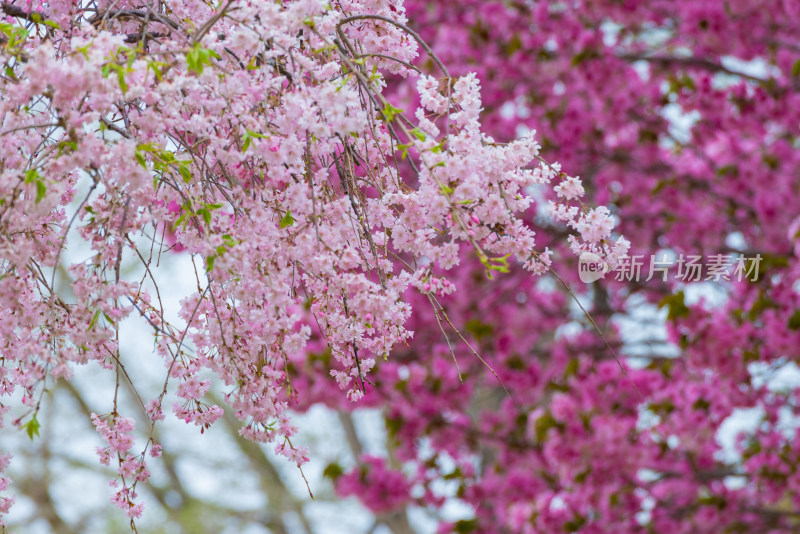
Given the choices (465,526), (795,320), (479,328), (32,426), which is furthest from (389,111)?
(465,526)

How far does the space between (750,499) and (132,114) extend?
14.3ft

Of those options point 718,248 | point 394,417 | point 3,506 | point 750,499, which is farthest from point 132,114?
point 750,499

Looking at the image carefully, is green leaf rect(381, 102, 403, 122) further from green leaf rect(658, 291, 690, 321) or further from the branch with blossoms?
green leaf rect(658, 291, 690, 321)

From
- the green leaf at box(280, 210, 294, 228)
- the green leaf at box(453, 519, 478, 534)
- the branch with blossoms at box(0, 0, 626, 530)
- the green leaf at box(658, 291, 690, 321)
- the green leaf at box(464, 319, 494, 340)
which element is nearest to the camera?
the branch with blossoms at box(0, 0, 626, 530)

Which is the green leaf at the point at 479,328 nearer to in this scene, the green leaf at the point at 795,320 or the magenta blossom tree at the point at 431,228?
the magenta blossom tree at the point at 431,228

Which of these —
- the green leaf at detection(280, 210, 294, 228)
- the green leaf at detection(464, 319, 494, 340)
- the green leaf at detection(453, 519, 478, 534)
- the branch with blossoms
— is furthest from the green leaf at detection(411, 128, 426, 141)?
the green leaf at detection(453, 519, 478, 534)

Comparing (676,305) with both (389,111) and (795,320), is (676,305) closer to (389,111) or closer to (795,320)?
(795,320)

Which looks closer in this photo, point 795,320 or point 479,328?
point 795,320

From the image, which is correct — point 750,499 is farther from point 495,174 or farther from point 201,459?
point 201,459

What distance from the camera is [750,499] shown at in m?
4.81

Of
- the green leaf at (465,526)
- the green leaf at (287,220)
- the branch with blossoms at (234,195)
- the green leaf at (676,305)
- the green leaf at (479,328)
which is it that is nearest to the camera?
the branch with blossoms at (234,195)

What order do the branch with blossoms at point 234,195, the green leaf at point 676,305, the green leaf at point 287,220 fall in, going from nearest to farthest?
the branch with blossoms at point 234,195 < the green leaf at point 287,220 < the green leaf at point 676,305

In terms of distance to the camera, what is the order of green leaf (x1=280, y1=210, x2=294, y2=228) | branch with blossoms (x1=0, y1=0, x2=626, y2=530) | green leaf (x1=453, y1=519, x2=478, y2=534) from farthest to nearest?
green leaf (x1=453, y1=519, x2=478, y2=534), green leaf (x1=280, y1=210, x2=294, y2=228), branch with blossoms (x1=0, y1=0, x2=626, y2=530)

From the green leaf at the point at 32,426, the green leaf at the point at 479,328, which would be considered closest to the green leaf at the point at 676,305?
the green leaf at the point at 479,328
